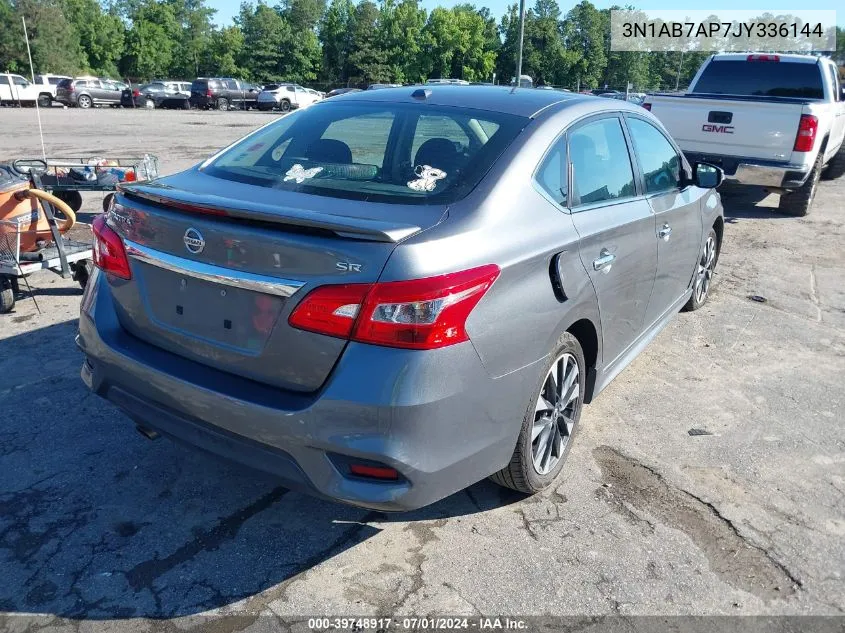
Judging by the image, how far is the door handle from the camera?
10.5ft

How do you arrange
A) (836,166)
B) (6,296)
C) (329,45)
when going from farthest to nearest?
(329,45) < (836,166) < (6,296)

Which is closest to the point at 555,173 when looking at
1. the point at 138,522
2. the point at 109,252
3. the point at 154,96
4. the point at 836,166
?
the point at 109,252

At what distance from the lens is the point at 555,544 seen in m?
2.94

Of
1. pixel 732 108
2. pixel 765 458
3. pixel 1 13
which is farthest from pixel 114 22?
pixel 765 458

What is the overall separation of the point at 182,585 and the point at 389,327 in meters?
1.29

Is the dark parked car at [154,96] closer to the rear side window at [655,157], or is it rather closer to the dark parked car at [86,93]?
the dark parked car at [86,93]

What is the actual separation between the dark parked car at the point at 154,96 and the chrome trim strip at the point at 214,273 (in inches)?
1741

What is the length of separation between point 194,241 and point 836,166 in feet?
47.7

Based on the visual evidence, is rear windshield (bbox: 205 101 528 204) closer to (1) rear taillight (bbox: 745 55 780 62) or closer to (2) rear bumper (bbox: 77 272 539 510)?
(2) rear bumper (bbox: 77 272 539 510)

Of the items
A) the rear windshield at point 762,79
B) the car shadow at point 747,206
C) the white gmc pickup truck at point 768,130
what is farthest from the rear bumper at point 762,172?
the rear windshield at point 762,79

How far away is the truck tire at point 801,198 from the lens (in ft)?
32.5

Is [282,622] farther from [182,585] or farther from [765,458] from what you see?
[765,458]

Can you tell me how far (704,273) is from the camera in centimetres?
586

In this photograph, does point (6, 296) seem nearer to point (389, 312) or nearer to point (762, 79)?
point (389, 312)
